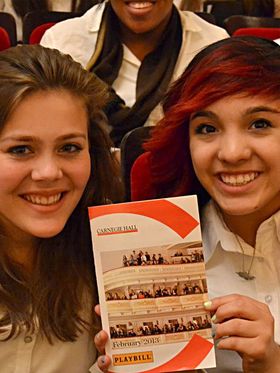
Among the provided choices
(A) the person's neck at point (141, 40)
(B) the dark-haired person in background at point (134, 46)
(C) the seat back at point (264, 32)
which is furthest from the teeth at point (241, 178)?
(C) the seat back at point (264, 32)

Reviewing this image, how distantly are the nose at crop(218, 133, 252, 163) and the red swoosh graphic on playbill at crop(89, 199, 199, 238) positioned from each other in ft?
0.46

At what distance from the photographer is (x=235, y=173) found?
1186 millimetres

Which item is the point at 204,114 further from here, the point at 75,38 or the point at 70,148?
the point at 75,38

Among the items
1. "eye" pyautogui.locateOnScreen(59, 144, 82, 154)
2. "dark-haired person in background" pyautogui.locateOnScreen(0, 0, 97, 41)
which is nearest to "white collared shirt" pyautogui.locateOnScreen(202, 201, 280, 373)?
"eye" pyautogui.locateOnScreen(59, 144, 82, 154)

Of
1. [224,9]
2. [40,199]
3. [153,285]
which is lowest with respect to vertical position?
[224,9]

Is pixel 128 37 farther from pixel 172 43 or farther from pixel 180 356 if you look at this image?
pixel 180 356

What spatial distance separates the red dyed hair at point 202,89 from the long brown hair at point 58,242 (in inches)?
4.5

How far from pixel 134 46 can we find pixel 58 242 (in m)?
1.24

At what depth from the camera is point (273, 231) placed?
1.28m

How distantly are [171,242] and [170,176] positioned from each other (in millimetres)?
287

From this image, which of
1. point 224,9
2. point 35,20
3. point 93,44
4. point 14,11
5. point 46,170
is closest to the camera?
point 46,170

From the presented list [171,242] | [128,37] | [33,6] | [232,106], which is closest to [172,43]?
[128,37]

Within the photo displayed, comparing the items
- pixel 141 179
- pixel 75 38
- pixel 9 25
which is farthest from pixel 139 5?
pixel 141 179

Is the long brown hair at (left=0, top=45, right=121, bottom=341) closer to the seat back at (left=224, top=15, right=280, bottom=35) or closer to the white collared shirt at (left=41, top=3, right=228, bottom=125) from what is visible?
the white collared shirt at (left=41, top=3, right=228, bottom=125)
